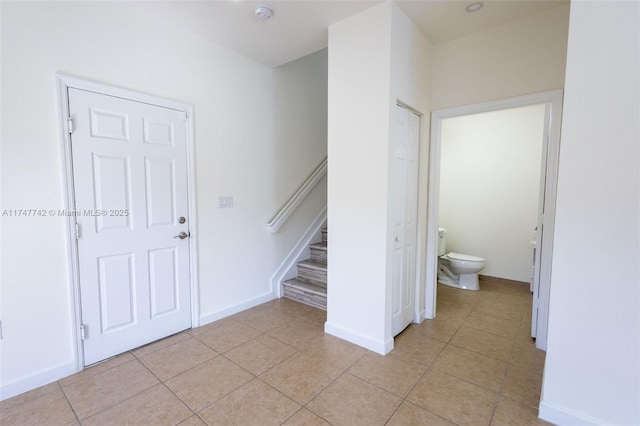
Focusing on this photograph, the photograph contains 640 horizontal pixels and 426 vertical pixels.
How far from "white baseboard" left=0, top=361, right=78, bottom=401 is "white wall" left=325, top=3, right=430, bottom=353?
1.98 m

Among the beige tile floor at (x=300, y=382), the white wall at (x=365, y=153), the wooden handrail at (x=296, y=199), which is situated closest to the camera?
the beige tile floor at (x=300, y=382)

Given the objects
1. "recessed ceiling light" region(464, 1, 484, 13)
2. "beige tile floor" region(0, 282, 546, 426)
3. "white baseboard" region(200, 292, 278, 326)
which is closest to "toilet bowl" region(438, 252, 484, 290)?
"beige tile floor" region(0, 282, 546, 426)

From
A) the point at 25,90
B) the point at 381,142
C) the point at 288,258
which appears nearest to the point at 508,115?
the point at 381,142

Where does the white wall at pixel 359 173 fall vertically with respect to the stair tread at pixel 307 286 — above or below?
above

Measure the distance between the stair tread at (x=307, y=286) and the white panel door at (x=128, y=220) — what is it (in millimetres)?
1214

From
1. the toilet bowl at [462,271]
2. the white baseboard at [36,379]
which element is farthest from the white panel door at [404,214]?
the white baseboard at [36,379]

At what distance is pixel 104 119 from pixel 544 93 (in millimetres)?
3421

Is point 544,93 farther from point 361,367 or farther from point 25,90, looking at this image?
point 25,90

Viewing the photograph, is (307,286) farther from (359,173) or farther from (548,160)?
(548,160)

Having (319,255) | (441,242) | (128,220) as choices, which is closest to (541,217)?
(441,242)

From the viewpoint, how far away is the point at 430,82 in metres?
2.81

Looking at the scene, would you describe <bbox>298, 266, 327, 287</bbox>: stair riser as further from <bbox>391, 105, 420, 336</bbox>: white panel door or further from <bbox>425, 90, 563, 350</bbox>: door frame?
<bbox>425, 90, 563, 350</bbox>: door frame

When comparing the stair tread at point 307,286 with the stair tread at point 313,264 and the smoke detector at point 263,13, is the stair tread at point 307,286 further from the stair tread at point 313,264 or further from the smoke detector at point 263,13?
the smoke detector at point 263,13

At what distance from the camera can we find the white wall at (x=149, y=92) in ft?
5.96
